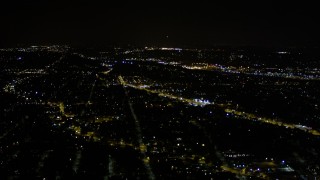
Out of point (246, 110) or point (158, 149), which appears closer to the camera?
point (158, 149)

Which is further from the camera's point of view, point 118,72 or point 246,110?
point 118,72

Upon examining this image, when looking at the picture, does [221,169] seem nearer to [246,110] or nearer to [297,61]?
[246,110]

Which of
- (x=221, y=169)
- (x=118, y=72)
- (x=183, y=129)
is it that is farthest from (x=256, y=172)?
(x=118, y=72)

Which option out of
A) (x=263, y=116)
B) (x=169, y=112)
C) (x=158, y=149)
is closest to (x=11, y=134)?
(x=158, y=149)

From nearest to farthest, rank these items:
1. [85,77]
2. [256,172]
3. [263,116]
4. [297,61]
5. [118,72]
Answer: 1. [256,172]
2. [263,116]
3. [85,77]
4. [118,72]
5. [297,61]

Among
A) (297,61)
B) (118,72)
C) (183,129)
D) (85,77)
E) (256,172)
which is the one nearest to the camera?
(256,172)

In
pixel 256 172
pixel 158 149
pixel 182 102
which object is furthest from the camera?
pixel 182 102

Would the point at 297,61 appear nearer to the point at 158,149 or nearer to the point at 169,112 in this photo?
the point at 169,112

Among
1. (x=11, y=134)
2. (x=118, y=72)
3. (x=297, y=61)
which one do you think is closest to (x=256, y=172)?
(x=11, y=134)

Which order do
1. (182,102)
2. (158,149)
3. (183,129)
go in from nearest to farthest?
(158,149) < (183,129) < (182,102)

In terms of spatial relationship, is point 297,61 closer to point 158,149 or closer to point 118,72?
point 118,72
